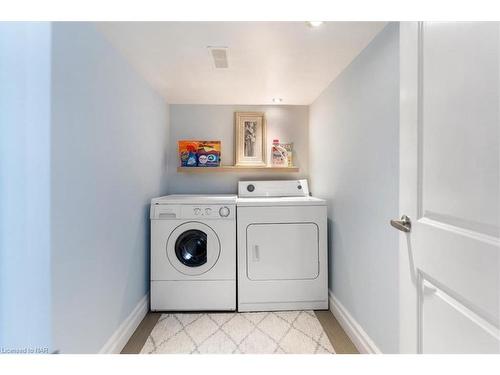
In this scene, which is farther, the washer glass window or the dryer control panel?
the dryer control panel

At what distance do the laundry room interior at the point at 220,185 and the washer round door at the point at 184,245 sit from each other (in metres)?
0.01

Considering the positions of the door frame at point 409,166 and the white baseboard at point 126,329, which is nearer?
the door frame at point 409,166

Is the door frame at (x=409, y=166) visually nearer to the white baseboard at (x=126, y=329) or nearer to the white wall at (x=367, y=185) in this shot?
the white wall at (x=367, y=185)

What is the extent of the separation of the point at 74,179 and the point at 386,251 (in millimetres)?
1597

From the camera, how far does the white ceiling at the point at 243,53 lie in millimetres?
1326

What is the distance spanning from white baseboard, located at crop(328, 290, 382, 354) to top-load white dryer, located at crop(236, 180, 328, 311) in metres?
0.12

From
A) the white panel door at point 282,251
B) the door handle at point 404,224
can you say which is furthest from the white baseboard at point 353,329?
the door handle at point 404,224

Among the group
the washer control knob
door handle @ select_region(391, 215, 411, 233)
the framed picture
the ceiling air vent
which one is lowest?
the washer control knob

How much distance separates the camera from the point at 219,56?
1.63 meters

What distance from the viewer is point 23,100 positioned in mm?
917

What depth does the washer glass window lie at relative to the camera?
2031mm

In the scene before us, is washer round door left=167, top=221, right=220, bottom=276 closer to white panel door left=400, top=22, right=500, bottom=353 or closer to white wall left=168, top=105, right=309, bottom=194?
white wall left=168, top=105, right=309, bottom=194

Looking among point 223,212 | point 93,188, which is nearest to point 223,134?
point 223,212

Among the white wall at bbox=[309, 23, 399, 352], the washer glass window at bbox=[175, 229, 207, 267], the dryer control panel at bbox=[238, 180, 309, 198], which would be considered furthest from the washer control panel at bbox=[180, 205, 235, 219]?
the white wall at bbox=[309, 23, 399, 352]
